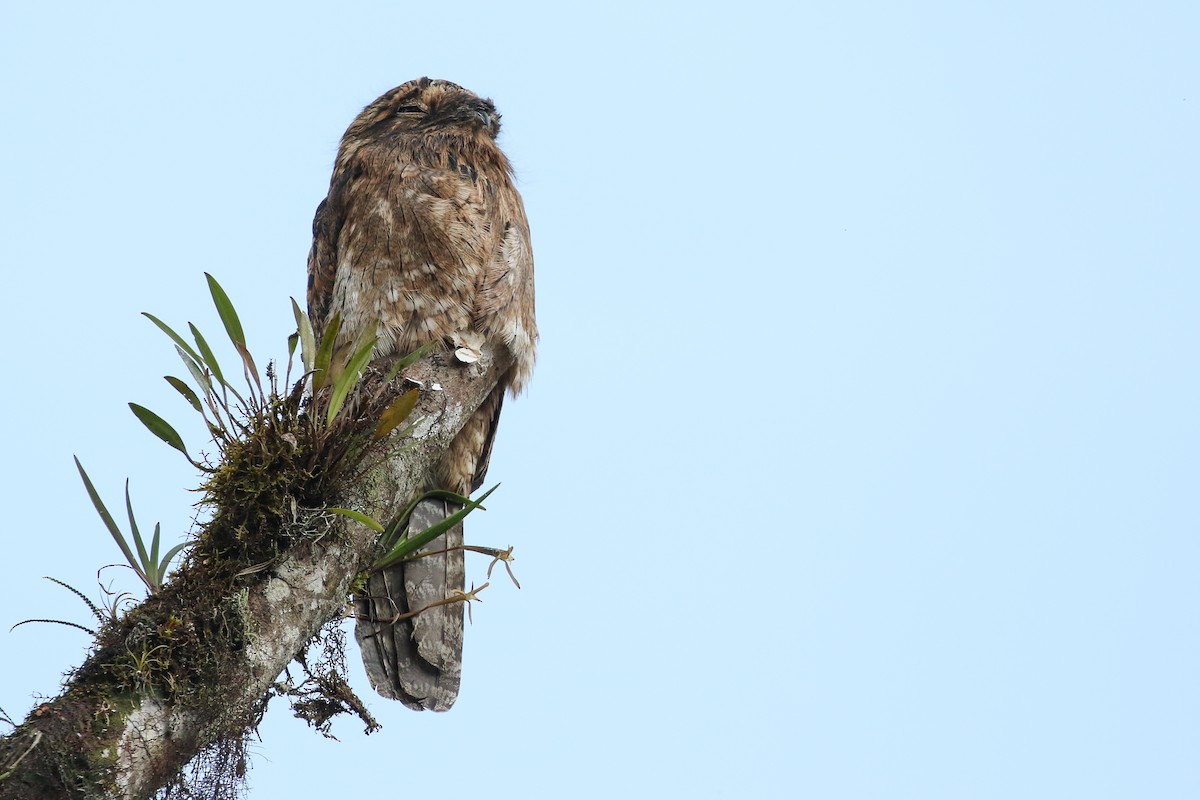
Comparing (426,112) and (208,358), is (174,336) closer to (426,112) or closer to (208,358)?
(208,358)

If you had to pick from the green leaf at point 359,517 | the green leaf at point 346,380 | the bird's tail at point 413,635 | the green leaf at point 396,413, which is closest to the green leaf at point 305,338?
the green leaf at point 346,380

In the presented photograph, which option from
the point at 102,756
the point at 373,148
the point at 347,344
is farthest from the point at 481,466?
the point at 102,756

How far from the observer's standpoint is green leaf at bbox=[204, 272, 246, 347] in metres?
3.36

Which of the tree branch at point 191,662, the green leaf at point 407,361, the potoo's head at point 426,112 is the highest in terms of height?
the potoo's head at point 426,112

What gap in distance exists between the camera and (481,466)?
477 cm

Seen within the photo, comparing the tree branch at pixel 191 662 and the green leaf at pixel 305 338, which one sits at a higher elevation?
the green leaf at pixel 305 338

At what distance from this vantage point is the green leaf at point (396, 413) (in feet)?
10.1

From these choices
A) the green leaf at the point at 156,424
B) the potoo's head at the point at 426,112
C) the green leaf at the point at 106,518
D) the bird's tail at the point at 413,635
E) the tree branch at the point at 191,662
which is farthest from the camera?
the potoo's head at the point at 426,112

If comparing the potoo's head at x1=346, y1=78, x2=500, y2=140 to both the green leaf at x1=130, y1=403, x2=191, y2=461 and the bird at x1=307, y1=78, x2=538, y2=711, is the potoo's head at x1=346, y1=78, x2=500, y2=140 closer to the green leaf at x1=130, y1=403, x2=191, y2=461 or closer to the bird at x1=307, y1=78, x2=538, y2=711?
the bird at x1=307, y1=78, x2=538, y2=711

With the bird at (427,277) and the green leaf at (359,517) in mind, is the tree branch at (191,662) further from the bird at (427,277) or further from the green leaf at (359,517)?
the bird at (427,277)

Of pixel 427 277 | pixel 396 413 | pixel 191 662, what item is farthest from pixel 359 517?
pixel 427 277

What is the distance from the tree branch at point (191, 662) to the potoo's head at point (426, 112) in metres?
1.91

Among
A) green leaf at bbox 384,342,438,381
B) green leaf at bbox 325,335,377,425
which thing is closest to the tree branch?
green leaf at bbox 325,335,377,425

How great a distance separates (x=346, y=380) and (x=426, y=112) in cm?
201
